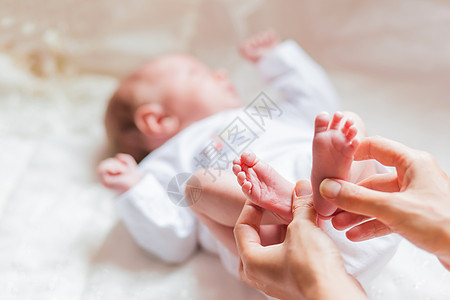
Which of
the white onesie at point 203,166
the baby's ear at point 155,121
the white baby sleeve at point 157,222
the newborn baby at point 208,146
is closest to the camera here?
the newborn baby at point 208,146

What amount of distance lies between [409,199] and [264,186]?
187 mm

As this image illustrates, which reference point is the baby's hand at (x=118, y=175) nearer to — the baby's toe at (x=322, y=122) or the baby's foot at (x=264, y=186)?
the baby's foot at (x=264, y=186)

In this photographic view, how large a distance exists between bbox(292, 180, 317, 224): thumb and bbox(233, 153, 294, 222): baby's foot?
1 cm

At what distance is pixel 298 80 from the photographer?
1146 mm

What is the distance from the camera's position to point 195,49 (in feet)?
4.50

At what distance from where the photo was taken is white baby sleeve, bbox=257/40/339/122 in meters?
1.13

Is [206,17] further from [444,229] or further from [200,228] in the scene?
[444,229]

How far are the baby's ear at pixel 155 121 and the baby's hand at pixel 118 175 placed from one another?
0.12m

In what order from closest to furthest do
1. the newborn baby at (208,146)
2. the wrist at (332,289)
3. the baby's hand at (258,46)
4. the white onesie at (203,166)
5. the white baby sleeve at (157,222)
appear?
the wrist at (332,289), the newborn baby at (208,146), the white onesie at (203,166), the white baby sleeve at (157,222), the baby's hand at (258,46)

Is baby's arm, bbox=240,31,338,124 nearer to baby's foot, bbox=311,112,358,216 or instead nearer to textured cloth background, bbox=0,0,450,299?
textured cloth background, bbox=0,0,450,299

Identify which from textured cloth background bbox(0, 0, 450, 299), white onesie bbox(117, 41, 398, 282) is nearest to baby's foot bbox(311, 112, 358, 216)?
white onesie bbox(117, 41, 398, 282)

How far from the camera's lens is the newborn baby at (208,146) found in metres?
0.68

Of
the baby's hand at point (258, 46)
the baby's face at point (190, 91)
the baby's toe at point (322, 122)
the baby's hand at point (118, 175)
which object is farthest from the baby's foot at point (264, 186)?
the baby's hand at point (258, 46)

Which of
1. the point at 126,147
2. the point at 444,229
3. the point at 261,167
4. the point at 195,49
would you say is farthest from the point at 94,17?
the point at 444,229
